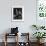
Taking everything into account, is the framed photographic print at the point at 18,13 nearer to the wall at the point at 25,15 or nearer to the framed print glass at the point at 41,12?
the wall at the point at 25,15

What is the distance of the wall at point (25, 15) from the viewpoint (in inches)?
259

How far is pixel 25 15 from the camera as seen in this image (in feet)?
21.7

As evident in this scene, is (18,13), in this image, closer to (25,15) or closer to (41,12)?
(25,15)

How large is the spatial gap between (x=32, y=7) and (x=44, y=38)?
143 cm

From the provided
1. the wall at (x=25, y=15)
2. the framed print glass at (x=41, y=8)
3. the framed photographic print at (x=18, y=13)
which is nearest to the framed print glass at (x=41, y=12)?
the framed print glass at (x=41, y=8)

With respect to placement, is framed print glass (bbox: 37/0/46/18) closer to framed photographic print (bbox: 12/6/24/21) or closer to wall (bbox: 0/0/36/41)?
wall (bbox: 0/0/36/41)

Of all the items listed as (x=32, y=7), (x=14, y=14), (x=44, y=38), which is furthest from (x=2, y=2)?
(x=44, y=38)

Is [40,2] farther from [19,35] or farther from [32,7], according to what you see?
[19,35]

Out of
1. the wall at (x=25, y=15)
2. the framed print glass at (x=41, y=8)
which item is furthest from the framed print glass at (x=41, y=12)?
the wall at (x=25, y=15)

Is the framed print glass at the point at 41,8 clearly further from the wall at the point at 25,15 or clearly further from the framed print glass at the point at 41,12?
the wall at the point at 25,15

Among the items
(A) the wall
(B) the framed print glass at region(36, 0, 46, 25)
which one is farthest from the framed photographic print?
(B) the framed print glass at region(36, 0, 46, 25)

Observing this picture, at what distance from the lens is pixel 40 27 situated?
6.57 m

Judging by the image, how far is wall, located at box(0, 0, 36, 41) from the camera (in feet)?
21.6

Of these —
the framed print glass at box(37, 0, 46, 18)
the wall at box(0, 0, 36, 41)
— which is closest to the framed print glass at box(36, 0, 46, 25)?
the framed print glass at box(37, 0, 46, 18)
